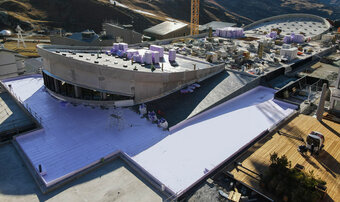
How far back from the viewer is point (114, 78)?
89.8 feet

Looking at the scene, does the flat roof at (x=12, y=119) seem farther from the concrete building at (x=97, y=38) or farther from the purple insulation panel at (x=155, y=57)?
the purple insulation panel at (x=155, y=57)

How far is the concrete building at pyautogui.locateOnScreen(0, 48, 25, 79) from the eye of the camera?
39.3 m

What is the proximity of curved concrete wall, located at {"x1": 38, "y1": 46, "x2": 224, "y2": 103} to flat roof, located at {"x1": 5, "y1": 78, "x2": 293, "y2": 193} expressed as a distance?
7.86 feet

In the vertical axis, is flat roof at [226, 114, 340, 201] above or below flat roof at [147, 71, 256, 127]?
below

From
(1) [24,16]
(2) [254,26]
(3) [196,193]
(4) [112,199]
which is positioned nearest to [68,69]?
(4) [112,199]

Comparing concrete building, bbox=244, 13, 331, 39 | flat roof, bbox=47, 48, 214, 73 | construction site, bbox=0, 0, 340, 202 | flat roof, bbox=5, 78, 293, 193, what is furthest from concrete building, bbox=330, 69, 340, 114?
concrete building, bbox=244, 13, 331, 39

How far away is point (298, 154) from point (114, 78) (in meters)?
18.3

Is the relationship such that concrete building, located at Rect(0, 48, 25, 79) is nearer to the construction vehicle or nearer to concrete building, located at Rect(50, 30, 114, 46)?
concrete building, located at Rect(50, 30, 114, 46)

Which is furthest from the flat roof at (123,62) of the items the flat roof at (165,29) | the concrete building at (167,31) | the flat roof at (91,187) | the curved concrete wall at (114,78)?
the flat roof at (165,29)

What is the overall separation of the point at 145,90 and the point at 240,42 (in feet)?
108

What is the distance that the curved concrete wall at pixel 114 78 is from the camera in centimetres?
2684

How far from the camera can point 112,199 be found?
17.5 metres

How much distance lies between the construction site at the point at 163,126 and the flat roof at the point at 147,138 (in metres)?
0.10

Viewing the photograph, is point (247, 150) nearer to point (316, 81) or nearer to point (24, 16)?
point (316, 81)
